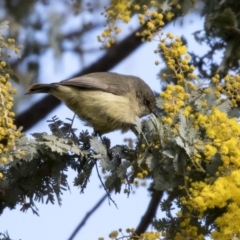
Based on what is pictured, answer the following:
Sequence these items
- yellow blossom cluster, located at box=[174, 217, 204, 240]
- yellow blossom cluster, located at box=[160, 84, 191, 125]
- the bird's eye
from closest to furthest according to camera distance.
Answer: yellow blossom cluster, located at box=[174, 217, 204, 240]
yellow blossom cluster, located at box=[160, 84, 191, 125]
the bird's eye

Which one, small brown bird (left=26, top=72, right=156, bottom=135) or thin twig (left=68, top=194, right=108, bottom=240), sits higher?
small brown bird (left=26, top=72, right=156, bottom=135)

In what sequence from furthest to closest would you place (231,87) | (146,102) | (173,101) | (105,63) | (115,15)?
(105,63) → (146,102) → (115,15) → (231,87) → (173,101)

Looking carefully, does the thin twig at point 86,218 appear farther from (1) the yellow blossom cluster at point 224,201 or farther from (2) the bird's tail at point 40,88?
(1) the yellow blossom cluster at point 224,201

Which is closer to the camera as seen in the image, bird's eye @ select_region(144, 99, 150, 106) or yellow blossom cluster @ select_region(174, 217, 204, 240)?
yellow blossom cluster @ select_region(174, 217, 204, 240)

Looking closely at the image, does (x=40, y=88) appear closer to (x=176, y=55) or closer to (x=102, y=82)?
(x=102, y=82)

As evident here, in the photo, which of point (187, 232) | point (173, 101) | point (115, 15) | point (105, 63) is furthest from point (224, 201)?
point (105, 63)

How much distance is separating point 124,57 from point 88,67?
0.32m

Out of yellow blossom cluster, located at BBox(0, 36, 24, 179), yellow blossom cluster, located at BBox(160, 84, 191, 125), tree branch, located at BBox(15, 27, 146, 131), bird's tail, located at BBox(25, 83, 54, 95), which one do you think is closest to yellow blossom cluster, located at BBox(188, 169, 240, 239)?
yellow blossom cluster, located at BBox(160, 84, 191, 125)

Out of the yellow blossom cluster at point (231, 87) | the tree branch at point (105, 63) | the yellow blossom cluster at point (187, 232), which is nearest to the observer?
the yellow blossom cluster at point (187, 232)

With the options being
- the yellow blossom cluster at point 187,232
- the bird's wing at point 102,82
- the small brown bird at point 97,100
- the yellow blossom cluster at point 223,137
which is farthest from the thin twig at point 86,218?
the yellow blossom cluster at point 223,137

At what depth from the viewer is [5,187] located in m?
3.25

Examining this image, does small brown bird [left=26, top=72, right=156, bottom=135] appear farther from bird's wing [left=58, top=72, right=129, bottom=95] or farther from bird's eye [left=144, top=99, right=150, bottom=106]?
bird's eye [left=144, top=99, right=150, bottom=106]

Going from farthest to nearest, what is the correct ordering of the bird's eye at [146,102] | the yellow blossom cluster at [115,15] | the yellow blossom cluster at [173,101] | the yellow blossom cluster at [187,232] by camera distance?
the bird's eye at [146,102], the yellow blossom cluster at [115,15], the yellow blossom cluster at [173,101], the yellow blossom cluster at [187,232]

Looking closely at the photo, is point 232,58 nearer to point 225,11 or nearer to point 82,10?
point 225,11
